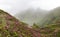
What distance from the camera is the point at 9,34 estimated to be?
36.7 metres

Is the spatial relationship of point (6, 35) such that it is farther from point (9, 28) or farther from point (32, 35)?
point (32, 35)

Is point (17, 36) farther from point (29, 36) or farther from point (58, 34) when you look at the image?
point (58, 34)

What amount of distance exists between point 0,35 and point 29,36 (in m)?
10.0

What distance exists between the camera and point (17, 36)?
37.9 m

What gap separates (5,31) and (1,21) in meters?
6.18

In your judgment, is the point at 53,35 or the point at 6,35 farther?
the point at 53,35

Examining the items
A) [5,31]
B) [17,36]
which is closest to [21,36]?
[17,36]

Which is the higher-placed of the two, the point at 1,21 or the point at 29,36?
the point at 1,21

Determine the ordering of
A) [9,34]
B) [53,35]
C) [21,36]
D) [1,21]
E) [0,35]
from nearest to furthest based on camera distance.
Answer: [0,35] → [9,34] → [21,36] → [1,21] → [53,35]

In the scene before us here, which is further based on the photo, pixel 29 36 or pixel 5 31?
pixel 29 36

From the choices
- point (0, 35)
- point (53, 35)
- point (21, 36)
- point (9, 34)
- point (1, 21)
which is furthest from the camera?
point (53, 35)

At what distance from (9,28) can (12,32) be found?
1.30 metres

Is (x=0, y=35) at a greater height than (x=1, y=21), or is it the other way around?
(x=1, y=21)

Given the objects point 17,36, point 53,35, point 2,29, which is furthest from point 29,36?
point 53,35
